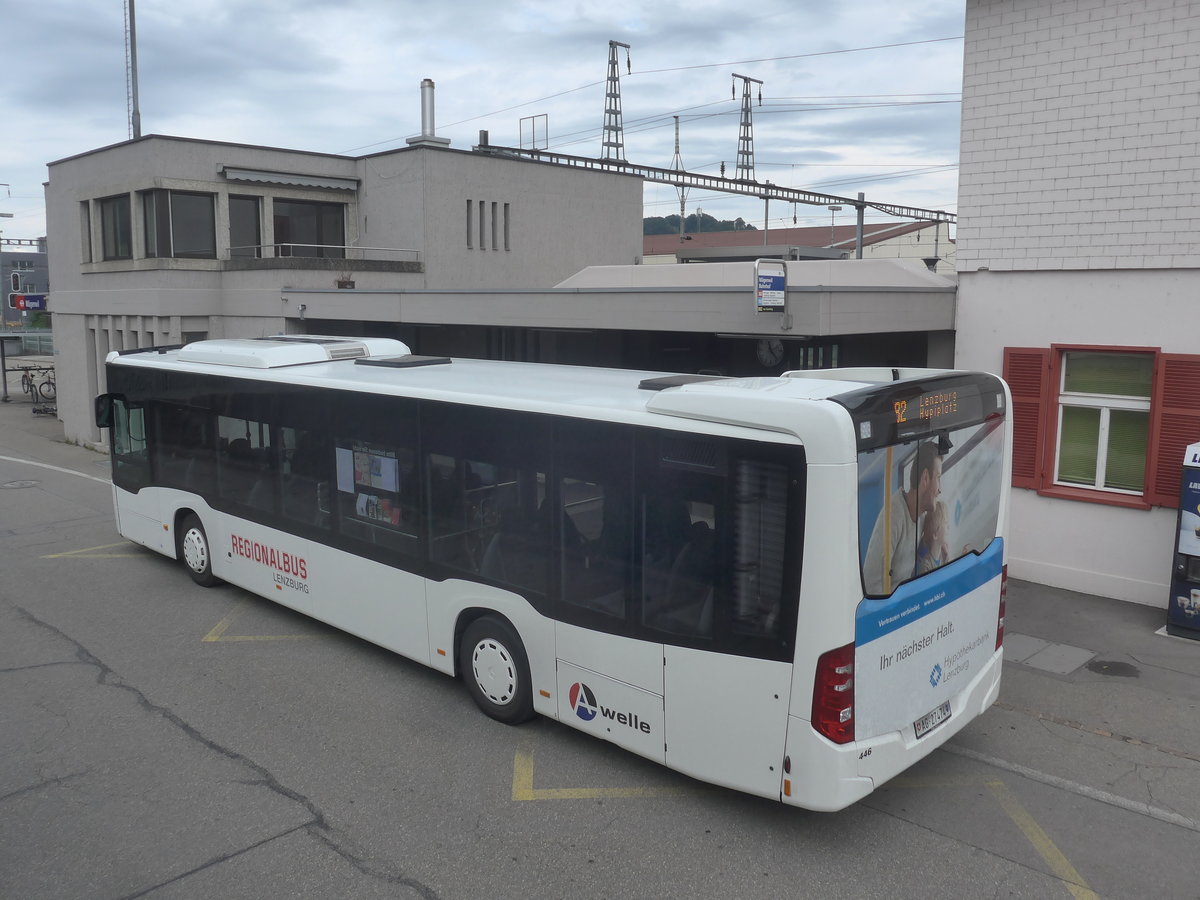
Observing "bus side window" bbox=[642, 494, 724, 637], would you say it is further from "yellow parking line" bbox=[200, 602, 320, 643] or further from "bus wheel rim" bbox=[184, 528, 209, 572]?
"bus wheel rim" bbox=[184, 528, 209, 572]

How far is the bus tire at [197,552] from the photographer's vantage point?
11.1 meters

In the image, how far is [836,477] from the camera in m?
5.22

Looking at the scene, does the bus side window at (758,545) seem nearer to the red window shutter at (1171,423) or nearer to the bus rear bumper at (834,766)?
the bus rear bumper at (834,766)

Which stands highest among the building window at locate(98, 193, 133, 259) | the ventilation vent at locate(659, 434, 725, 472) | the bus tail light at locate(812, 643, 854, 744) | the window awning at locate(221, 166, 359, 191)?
the window awning at locate(221, 166, 359, 191)

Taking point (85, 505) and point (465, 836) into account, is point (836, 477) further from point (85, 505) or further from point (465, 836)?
point (85, 505)

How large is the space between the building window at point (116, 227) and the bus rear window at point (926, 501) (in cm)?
2192

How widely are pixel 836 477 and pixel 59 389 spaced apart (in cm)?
2732

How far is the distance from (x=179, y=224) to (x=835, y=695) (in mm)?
21056

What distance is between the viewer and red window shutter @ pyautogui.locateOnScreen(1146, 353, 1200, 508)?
1020 centimetres

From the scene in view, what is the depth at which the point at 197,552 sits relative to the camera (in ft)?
36.8

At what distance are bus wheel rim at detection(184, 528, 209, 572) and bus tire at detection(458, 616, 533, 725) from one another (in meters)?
4.70

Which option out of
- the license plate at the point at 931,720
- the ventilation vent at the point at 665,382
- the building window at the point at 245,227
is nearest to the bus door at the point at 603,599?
the ventilation vent at the point at 665,382

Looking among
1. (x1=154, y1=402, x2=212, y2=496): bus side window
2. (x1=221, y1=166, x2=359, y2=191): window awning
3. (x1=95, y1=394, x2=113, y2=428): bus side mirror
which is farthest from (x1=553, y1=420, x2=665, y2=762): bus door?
(x1=221, y1=166, x2=359, y2=191): window awning

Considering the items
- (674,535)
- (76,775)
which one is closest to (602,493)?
(674,535)
